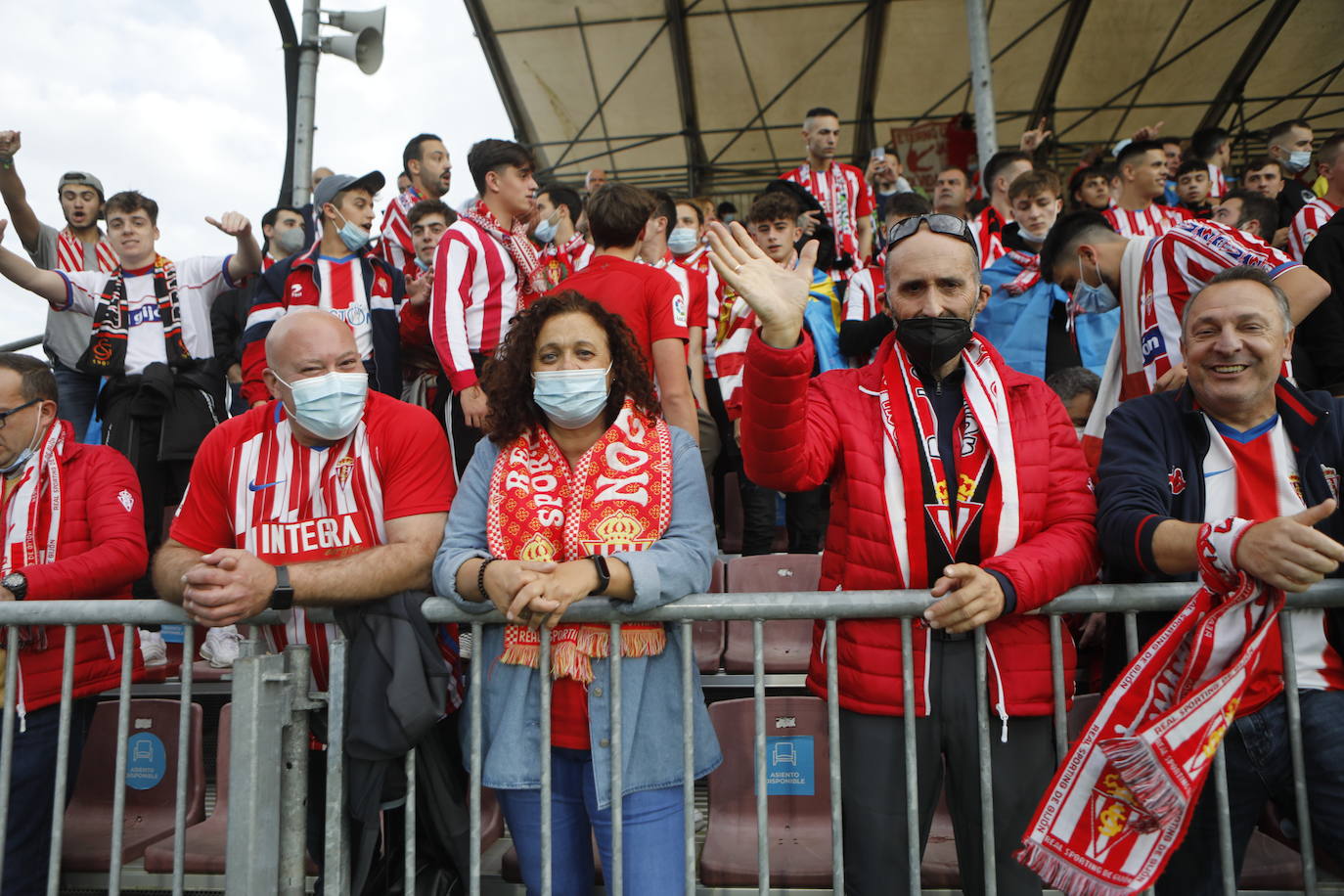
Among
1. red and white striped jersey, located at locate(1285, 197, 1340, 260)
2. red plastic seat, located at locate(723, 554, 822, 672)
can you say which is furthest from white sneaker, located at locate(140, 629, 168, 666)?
red and white striped jersey, located at locate(1285, 197, 1340, 260)

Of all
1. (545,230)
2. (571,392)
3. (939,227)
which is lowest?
(571,392)

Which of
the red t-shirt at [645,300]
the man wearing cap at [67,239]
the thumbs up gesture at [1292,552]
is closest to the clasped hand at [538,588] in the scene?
the thumbs up gesture at [1292,552]

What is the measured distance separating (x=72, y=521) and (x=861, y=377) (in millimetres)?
2975

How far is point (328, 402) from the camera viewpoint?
2.80 meters

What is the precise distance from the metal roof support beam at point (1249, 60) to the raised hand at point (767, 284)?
16.0 metres

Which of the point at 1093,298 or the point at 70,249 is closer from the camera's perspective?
the point at 1093,298

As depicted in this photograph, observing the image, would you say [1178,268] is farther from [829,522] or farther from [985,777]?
[985,777]

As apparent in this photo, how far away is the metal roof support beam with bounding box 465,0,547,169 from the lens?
13.6m

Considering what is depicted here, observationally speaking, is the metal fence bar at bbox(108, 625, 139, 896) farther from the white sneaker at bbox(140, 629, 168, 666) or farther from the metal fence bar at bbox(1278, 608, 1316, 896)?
the metal fence bar at bbox(1278, 608, 1316, 896)

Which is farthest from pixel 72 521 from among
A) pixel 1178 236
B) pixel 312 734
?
pixel 1178 236

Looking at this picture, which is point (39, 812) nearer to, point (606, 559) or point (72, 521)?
point (72, 521)

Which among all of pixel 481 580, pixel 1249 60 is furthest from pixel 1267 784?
pixel 1249 60

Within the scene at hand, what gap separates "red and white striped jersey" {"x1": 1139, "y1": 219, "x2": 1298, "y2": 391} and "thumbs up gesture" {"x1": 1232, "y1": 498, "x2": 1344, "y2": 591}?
4.05ft

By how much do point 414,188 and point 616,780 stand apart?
5902 mm
